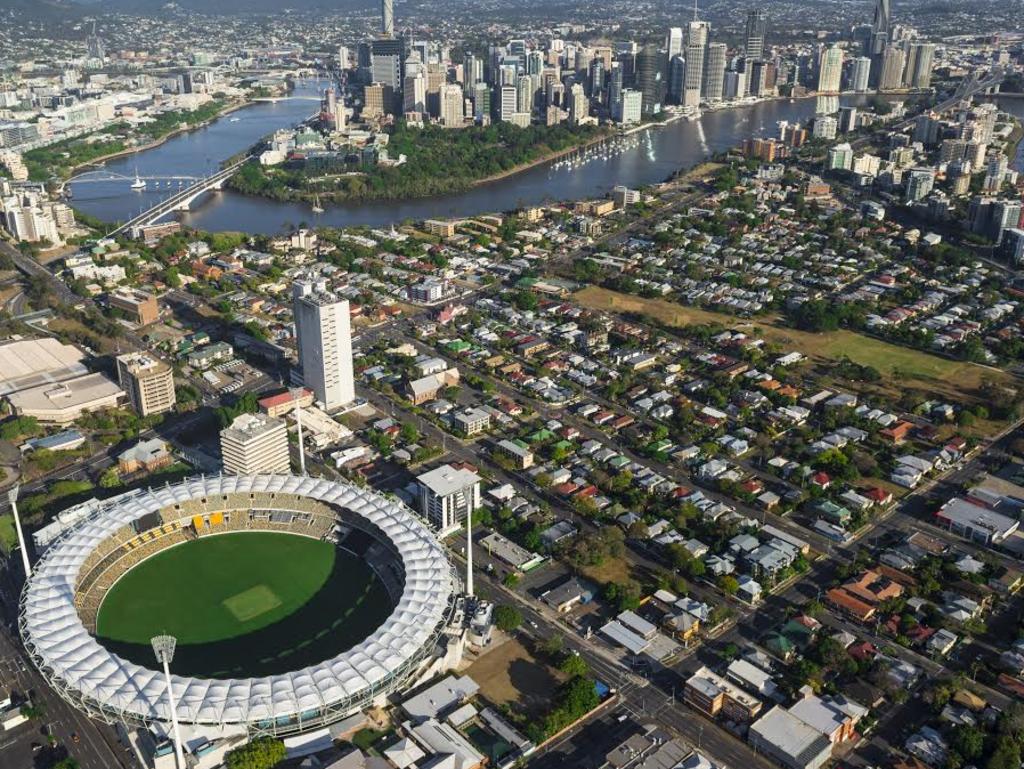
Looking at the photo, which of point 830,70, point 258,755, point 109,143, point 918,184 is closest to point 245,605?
point 258,755

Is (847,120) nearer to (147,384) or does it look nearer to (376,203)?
(376,203)

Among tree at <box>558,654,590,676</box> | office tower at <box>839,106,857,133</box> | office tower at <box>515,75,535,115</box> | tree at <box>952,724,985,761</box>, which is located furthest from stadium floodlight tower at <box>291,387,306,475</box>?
office tower at <box>839,106,857,133</box>

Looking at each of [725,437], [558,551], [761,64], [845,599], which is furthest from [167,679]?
[761,64]

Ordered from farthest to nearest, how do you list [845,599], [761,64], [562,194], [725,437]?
[761,64] → [562,194] → [725,437] → [845,599]

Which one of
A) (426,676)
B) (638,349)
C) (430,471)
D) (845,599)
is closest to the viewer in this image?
(426,676)

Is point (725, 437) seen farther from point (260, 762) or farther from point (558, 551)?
point (260, 762)

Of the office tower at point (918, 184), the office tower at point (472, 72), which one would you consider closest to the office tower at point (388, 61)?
the office tower at point (472, 72)

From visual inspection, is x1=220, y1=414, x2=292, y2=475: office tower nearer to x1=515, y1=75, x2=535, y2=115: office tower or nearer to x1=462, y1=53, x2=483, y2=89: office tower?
x1=515, y1=75, x2=535, y2=115: office tower
